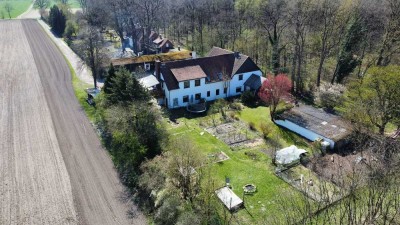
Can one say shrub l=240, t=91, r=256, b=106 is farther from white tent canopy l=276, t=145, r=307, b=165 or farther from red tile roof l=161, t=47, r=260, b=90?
white tent canopy l=276, t=145, r=307, b=165

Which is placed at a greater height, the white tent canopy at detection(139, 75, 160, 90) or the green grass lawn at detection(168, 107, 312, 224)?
the white tent canopy at detection(139, 75, 160, 90)

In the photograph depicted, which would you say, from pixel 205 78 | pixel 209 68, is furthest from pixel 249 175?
pixel 209 68

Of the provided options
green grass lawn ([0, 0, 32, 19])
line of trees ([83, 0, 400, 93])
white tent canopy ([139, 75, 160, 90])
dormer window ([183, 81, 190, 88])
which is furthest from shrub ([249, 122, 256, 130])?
green grass lawn ([0, 0, 32, 19])

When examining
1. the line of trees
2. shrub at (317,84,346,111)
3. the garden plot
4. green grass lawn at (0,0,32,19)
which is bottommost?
the garden plot

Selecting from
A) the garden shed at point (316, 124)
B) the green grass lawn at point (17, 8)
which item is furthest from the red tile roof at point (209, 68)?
the green grass lawn at point (17, 8)

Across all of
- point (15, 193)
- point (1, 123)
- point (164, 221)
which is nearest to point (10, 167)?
point (15, 193)

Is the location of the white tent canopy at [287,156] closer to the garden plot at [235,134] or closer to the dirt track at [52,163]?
the garden plot at [235,134]

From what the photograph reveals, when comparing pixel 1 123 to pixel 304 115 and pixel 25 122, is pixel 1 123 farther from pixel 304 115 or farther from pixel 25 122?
pixel 304 115

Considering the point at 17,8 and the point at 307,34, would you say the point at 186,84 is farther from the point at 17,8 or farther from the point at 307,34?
the point at 17,8

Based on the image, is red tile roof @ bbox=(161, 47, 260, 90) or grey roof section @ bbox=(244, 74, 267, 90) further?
grey roof section @ bbox=(244, 74, 267, 90)
